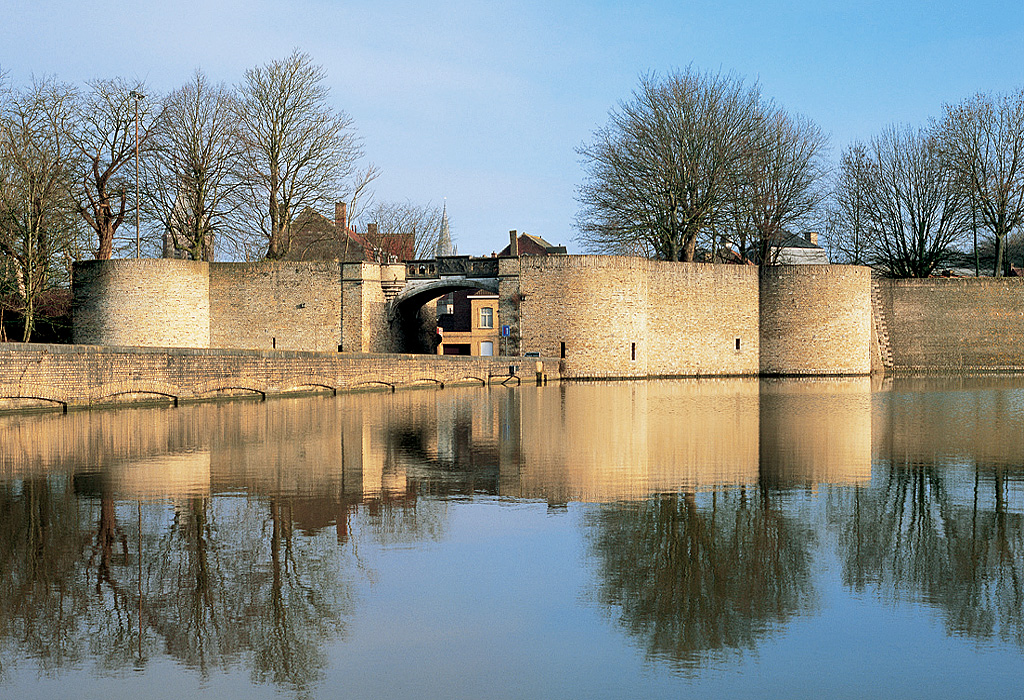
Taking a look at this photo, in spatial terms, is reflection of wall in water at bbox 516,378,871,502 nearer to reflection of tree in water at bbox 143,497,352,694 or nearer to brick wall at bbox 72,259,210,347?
reflection of tree in water at bbox 143,497,352,694

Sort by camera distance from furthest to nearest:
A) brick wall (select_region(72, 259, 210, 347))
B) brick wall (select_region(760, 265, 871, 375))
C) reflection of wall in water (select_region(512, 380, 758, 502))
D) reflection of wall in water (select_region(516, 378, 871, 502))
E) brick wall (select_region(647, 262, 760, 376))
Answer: brick wall (select_region(760, 265, 871, 375)), brick wall (select_region(647, 262, 760, 376)), brick wall (select_region(72, 259, 210, 347)), reflection of wall in water (select_region(516, 378, 871, 502)), reflection of wall in water (select_region(512, 380, 758, 502))

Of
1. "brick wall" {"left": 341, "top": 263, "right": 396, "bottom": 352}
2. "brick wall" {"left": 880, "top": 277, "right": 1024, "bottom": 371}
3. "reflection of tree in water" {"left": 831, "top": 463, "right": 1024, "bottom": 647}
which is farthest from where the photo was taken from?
"brick wall" {"left": 880, "top": 277, "right": 1024, "bottom": 371}

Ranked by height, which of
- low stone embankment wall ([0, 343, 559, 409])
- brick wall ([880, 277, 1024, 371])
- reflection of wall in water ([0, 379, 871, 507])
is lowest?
reflection of wall in water ([0, 379, 871, 507])

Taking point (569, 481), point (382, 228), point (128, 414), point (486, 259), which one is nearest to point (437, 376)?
point (486, 259)

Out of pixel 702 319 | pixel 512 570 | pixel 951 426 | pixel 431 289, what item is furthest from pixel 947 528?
pixel 702 319

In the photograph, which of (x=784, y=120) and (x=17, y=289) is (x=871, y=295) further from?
(x=17, y=289)

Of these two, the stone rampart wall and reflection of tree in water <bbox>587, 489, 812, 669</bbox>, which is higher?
the stone rampart wall

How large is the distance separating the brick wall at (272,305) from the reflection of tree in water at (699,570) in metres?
29.6

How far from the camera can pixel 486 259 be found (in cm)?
3731

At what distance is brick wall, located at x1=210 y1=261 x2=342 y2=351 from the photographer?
37.7 meters

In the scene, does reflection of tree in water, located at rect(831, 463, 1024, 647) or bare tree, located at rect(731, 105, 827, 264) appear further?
bare tree, located at rect(731, 105, 827, 264)

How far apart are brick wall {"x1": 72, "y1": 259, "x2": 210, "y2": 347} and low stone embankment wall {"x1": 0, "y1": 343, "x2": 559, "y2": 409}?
10.7 m

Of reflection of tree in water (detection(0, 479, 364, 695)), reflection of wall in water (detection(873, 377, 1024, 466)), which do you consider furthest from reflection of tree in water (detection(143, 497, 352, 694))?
reflection of wall in water (detection(873, 377, 1024, 466))

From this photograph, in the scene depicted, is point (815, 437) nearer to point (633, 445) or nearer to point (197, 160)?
point (633, 445)
